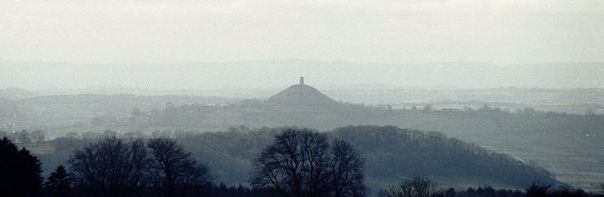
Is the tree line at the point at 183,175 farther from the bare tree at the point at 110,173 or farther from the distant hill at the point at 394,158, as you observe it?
the distant hill at the point at 394,158

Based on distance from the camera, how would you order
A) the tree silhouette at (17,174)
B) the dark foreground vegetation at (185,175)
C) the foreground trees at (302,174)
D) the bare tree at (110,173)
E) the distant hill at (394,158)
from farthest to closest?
the distant hill at (394,158) → the bare tree at (110,173) → the foreground trees at (302,174) → the dark foreground vegetation at (185,175) → the tree silhouette at (17,174)

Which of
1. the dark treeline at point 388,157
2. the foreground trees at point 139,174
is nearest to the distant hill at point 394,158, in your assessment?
the dark treeline at point 388,157

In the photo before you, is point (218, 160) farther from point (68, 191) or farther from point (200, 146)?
point (68, 191)

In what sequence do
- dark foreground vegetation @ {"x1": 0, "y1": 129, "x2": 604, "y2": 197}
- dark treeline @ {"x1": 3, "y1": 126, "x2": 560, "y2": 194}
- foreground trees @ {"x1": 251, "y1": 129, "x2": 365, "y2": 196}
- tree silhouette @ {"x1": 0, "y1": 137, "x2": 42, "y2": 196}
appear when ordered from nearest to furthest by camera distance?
tree silhouette @ {"x1": 0, "y1": 137, "x2": 42, "y2": 196}, dark foreground vegetation @ {"x1": 0, "y1": 129, "x2": 604, "y2": 197}, foreground trees @ {"x1": 251, "y1": 129, "x2": 365, "y2": 196}, dark treeline @ {"x1": 3, "y1": 126, "x2": 560, "y2": 194}

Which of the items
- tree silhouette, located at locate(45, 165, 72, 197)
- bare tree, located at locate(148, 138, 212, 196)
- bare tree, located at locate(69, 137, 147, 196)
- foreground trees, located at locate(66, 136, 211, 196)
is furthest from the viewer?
bare tree, located at locate(69, 137, 147, 196)

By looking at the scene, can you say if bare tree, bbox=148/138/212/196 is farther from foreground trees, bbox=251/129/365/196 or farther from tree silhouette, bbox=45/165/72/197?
tree silhouette, bbox=45/165/72/197

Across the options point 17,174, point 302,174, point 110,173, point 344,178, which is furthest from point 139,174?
point 344,178

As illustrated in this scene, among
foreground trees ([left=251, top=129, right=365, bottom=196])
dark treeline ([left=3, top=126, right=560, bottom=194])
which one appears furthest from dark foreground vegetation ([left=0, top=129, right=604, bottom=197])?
dark treeline ([left=3, top=126, right=560, bottom=194])

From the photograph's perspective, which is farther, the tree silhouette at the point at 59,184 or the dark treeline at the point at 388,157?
the dark treeline at the point at 388,157
